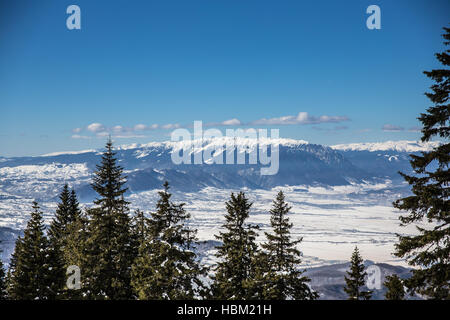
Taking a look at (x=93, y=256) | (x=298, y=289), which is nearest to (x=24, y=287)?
(x=93, y=256)

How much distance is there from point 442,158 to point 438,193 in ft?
4.75

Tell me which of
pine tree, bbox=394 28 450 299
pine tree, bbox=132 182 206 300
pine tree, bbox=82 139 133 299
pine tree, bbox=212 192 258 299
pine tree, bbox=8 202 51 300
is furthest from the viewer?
pine tree, bbox=212 192 258 299

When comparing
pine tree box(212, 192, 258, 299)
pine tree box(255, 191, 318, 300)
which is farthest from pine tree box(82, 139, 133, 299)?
pine tree box(255, 191, 318, 300)

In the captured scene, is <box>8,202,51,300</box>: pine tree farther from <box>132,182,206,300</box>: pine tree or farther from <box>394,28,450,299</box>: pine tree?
<box>394,28,450,299</box>: pine tree

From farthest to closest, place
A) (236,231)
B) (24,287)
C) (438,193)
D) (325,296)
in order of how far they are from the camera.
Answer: (325,296) → (236,231) → (24,287) → (438,193)

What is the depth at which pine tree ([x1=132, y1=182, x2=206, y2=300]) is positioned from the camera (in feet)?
57.0

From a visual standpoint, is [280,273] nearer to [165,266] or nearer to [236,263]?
[236,263]

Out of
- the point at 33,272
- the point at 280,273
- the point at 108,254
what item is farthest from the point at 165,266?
the point at 280,273

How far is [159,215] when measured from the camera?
19.1 m

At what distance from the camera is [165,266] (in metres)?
17.6

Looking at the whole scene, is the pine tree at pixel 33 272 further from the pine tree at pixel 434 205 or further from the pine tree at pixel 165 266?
the pine tree at pixel 434 205

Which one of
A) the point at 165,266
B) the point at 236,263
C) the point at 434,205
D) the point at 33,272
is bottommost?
the point at 236,263
